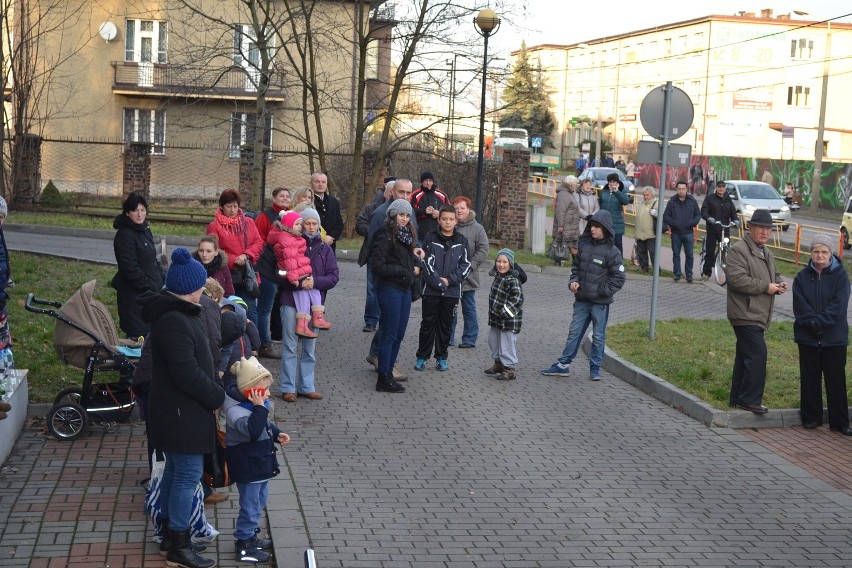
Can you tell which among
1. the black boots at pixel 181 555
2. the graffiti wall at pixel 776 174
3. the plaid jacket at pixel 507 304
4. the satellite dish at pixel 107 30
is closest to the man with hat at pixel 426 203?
the plaid jacket at pixel 507 304

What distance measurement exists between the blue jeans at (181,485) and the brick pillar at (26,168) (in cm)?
2600

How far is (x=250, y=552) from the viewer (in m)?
6.15

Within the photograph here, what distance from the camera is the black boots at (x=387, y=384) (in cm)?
1070

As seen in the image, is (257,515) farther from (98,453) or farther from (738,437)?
(738,437)

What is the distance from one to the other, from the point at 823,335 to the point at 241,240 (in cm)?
→ 583

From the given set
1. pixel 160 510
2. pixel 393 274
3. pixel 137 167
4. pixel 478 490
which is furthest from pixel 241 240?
pixel 137 167

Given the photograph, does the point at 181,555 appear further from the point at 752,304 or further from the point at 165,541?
the point at 752,304

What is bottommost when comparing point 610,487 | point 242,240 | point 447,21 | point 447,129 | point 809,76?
point 610,487

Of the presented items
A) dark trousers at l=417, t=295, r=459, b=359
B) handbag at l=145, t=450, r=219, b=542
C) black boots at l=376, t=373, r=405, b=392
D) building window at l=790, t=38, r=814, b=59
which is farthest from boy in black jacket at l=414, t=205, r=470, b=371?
building window at l=790, t=38, r=814, b=59

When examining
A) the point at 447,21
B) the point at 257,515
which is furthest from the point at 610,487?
the point at 447,21

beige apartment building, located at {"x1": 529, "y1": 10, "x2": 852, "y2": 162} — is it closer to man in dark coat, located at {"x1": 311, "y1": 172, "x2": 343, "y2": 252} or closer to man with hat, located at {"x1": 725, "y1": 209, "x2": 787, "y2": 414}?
man in dark coat, located at {"x1": 311, "y1": 172, "x2": 343, "y2": 252}

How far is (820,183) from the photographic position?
5381 centimetres

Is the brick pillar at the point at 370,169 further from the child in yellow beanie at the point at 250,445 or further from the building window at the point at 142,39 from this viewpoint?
the child in yellow beanie at the point at 250,445

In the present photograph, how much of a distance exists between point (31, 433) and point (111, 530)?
2.51 m
